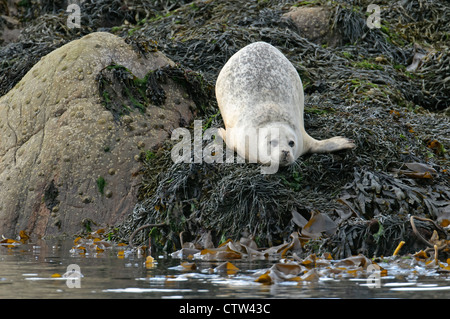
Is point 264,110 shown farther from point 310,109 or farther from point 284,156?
point 310,109

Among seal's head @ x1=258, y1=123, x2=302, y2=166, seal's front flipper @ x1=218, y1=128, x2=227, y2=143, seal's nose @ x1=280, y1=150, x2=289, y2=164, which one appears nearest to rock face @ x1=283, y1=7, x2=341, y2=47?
seal's front flipper @ x1=218, y1=128, x2=227, y2=143

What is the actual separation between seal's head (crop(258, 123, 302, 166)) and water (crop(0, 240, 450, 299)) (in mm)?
1423

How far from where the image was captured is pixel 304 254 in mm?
5715

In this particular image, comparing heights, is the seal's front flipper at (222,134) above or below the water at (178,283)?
above

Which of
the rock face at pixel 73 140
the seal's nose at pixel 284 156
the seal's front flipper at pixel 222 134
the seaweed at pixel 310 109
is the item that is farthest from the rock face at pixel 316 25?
the seal's nose at pixel 284 156

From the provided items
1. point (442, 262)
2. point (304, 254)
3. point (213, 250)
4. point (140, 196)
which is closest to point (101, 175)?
point (140, 196)

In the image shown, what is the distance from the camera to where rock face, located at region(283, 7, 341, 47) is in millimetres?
11617

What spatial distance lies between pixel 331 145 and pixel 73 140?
9.08 ft

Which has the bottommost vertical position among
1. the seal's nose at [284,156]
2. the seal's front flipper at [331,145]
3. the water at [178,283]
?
the water at [178,283]

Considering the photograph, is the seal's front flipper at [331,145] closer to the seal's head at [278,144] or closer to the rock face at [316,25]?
the seal's head at [278,144]

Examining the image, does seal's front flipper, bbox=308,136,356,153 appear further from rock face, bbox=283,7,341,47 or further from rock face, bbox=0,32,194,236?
rock face, bbox=283,7,341,47

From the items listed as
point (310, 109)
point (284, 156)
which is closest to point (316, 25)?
point (310, 109)

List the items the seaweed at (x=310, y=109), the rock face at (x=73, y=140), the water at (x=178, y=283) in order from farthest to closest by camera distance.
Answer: the rock face at (x=73, y=140), the seaweed at (x=310, y=109), the water at (x=178, y=283)

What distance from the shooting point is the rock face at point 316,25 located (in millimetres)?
11617
